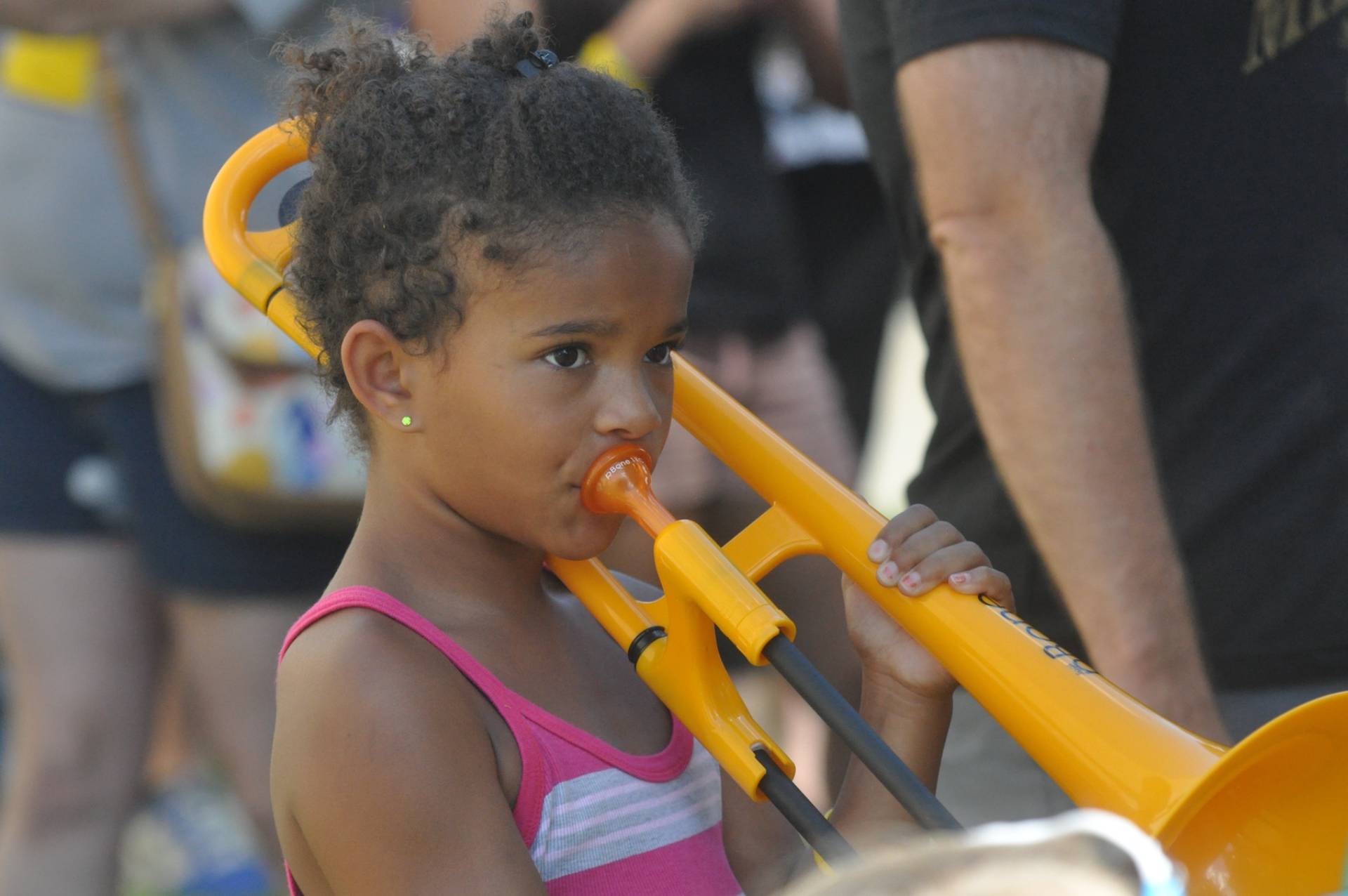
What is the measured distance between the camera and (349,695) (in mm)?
1540

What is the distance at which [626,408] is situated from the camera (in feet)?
5.37

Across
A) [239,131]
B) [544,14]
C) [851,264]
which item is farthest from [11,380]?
[851,264]

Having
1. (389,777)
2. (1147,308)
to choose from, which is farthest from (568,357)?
(1147,308)

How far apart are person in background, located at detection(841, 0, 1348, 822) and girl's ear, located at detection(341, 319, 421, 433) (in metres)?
0.68

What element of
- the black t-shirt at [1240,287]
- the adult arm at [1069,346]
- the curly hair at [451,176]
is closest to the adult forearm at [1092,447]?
the adult arm at [1069,346]

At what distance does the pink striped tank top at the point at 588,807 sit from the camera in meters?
1.63

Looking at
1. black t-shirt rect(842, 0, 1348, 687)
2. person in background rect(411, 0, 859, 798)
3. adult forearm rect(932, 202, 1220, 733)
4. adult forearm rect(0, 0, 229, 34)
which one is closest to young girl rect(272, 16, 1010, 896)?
adult forearm rect(932, 202, 1220, 733)

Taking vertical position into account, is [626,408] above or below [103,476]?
above

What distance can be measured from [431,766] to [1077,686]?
0.60 metres

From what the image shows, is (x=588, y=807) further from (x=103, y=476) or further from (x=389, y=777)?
(x=103, y=476)

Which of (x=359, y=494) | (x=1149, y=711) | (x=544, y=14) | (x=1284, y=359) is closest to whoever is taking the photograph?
(x=1149, y=711)

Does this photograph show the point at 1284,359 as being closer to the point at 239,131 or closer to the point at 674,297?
the point at 674,297

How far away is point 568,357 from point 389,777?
1.45 ft

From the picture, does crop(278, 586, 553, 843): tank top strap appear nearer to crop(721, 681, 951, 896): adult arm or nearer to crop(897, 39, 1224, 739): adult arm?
crop(721, 681, 951, 896): adult arm
